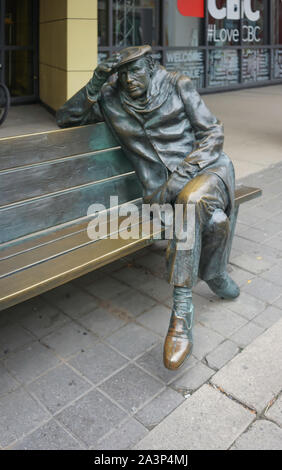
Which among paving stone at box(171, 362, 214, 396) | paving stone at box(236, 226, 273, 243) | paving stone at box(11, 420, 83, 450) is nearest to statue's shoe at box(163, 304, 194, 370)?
paving stone at box(171, 362, 214, 396)

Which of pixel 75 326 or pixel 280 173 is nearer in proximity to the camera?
pixel 75 326

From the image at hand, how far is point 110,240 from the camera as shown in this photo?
302 cm

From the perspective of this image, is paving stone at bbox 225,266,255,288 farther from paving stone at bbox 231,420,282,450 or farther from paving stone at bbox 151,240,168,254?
paving stone at bbox 231,420,282,450

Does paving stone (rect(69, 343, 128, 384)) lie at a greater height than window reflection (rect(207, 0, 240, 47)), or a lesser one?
lesser

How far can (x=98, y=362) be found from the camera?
2.76 metres

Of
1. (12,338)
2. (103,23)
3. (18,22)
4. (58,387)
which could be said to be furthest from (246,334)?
(103,23)

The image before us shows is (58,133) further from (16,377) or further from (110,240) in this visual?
(16,377)

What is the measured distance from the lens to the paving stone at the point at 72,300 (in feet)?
10.8

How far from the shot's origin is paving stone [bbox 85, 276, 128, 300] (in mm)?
3506

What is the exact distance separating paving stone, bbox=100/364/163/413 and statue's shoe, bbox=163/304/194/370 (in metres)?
0.14

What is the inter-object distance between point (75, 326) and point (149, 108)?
1.41 meters

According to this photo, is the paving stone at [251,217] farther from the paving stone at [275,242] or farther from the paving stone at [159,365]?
the paving stone at [159,365]
